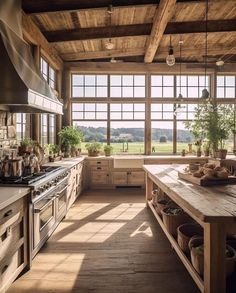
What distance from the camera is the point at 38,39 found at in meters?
5.41

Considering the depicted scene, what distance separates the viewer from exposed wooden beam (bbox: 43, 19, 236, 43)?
19.2 feet

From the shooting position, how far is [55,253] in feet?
11.1

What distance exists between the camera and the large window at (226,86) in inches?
323

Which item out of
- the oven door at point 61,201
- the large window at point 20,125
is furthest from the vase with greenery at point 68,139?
the oven door at point 61,201

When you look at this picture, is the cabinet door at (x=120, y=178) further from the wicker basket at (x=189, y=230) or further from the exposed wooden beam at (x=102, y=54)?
the wicker basket at (x=189, y=230)

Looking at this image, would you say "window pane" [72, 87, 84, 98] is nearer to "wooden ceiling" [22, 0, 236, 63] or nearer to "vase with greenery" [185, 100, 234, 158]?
"wooden ceiling" [22, 0, 236, 63]

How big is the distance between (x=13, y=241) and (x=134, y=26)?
16.2ft

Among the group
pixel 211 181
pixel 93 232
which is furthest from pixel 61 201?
pixel 211 181

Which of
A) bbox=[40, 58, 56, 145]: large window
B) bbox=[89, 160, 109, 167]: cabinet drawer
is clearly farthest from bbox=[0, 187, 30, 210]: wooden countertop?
bbox=[89, 160, 109, 167]: cabinet drawer

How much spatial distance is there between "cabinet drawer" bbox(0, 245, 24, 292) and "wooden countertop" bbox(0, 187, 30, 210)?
51 cm

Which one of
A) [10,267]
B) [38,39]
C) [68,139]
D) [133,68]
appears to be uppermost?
[133,68]

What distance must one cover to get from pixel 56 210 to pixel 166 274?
1823 millimetres

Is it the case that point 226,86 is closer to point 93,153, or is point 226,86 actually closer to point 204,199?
point 93,153

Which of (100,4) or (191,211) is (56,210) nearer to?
(191,211)
